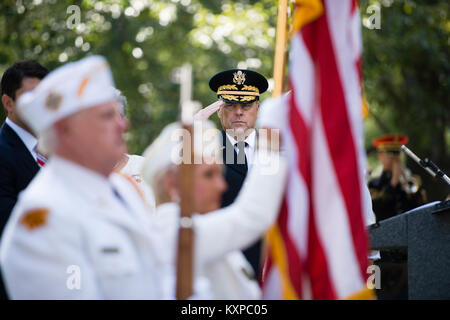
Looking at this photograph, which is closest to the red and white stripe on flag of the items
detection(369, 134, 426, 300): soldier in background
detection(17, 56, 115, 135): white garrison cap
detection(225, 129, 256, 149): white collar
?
detection(17, 56, 115, 135): white garrison cap

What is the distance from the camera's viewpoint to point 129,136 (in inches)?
679

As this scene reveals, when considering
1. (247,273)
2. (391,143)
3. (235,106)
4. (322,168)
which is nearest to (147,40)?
(391,143)

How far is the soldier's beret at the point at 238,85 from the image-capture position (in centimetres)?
586

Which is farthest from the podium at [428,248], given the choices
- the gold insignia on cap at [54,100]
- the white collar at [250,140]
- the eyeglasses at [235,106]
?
the gold insignia on cap at [54,100]

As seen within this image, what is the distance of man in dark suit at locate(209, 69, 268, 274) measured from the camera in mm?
5215

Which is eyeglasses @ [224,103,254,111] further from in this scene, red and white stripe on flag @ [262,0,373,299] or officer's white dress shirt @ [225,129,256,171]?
red and white stripe on flag @ [262,0,373,299]

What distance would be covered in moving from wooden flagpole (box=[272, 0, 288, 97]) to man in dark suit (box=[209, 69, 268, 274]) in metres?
1.76

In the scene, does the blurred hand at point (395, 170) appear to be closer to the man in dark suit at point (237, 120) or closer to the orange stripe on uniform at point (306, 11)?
the man in dark suit at point (237, 120)

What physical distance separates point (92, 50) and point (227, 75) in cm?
809

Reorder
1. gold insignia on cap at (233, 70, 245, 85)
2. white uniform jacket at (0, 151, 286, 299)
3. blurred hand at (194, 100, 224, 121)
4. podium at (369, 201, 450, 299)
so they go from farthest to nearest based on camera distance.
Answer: gold insignia on cap at (233, 70, 245, 85) < podium at (369, 201, 450, 299) < blurred hand at (194, 100, 224, 121) < white uniform jacket at (0, 151, 286, 299)

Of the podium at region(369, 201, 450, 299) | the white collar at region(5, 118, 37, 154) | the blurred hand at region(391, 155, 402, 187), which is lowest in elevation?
the podium at region(369, 201, 450, 299)

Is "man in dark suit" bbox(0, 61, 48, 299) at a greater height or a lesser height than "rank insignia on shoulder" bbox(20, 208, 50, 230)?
greater

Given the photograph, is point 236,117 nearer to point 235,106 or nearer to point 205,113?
point 235,106

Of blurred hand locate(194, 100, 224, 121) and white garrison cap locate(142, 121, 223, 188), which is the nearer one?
white garrison cap locate(142, 121, 223, 188)
